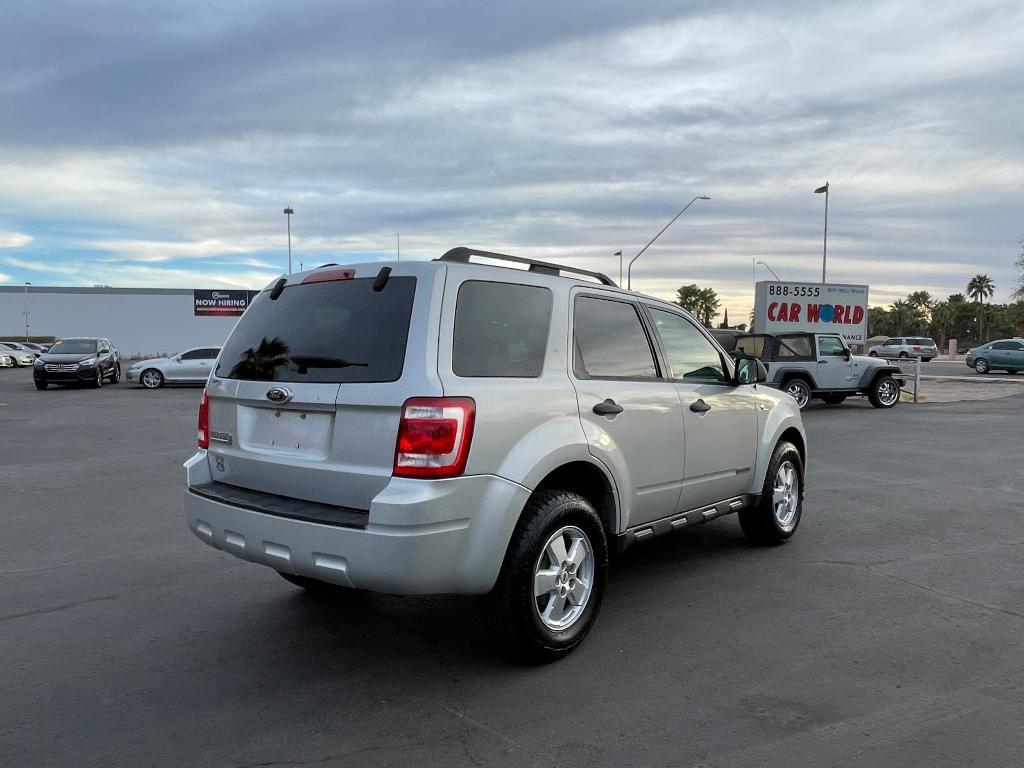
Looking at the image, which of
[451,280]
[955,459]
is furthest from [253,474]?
[955,459]

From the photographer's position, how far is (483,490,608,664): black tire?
11.3 ft

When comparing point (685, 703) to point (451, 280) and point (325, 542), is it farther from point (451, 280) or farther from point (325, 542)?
point (451, 280)

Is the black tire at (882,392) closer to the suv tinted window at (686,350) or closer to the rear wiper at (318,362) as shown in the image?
the suv tinted window at (686,350)

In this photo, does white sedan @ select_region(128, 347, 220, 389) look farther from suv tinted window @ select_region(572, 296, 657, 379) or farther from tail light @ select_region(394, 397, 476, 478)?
tail light @ select_region(394, 397, 476, 478)

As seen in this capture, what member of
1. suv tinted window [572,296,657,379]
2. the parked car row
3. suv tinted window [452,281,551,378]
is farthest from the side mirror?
the parked car row

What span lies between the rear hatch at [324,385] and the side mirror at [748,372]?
8.66 feet

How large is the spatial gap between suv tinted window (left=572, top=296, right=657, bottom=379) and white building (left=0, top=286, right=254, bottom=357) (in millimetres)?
59159

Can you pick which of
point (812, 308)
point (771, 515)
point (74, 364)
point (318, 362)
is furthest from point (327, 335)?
point (74, 364)

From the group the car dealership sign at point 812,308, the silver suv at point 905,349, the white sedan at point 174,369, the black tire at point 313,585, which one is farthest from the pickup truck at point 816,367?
the silver suv at point 905,349

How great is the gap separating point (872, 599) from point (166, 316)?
209ft

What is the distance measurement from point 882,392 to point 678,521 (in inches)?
645

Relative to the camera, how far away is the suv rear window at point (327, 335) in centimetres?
343

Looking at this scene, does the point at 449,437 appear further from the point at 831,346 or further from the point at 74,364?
the point at 74,364

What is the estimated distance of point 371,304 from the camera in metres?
3.59
